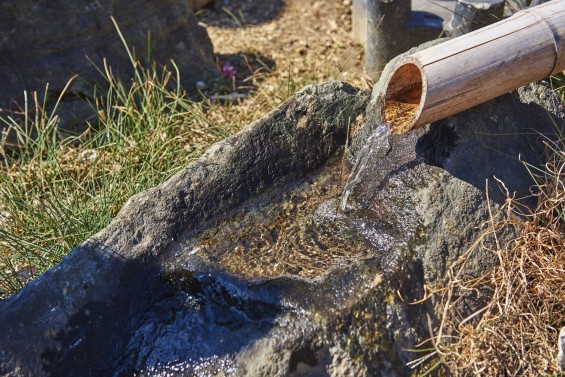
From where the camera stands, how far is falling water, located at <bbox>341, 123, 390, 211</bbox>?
310cm

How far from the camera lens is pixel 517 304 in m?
2.78

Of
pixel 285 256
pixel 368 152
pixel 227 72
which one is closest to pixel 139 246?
pixel 285 256

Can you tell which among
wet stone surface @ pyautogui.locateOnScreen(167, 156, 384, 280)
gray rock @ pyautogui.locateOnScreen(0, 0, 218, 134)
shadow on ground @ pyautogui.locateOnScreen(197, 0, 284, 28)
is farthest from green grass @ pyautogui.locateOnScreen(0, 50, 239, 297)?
shadow on ground @ pyautogui.locateOnScreen(197, 0, 284, 28)

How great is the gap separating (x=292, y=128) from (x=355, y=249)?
0.69m

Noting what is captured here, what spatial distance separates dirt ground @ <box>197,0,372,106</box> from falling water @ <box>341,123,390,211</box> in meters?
1.57

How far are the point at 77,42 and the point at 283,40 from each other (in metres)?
1.67

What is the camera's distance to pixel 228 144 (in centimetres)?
312

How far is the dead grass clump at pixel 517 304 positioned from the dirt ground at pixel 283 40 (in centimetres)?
199

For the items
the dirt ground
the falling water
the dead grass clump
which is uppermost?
the falling water

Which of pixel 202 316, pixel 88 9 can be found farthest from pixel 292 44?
pixel 202 316

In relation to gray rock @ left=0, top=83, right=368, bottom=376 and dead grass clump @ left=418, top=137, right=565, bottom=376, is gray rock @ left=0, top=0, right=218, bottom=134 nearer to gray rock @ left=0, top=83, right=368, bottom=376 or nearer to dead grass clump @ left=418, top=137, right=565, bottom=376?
gray rock @ left=0, top=83, right=368, bottom=376

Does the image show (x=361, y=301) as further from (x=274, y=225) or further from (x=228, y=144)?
(x=228, y=144)

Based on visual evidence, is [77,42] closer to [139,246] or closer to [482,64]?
[139,246]

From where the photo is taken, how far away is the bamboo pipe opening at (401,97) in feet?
10.0
